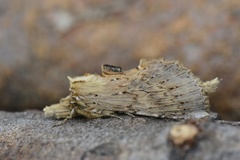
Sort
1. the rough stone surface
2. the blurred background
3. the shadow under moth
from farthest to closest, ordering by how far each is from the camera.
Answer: the blurred background < the shadow under moth < the rough stone surface

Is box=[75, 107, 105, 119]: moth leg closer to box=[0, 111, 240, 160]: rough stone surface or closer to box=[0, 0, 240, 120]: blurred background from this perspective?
box=[0, 111, 240, 160]: rough stone surface

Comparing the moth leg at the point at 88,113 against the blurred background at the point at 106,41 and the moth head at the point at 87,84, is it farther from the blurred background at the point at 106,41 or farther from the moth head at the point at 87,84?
the blurred background at the point at 106,41

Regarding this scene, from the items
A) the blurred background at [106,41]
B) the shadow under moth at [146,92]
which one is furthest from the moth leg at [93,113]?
the blurred background at [106,41]

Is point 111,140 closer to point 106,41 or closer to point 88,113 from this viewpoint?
point 88,113

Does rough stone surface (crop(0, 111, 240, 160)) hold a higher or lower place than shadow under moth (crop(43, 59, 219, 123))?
lower

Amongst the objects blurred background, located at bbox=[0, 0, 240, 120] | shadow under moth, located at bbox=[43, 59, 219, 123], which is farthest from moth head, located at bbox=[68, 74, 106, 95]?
blurred background, located at bbox=[0, 0, 240, 120]

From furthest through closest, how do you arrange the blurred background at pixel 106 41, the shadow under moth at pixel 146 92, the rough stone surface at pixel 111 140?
1. the blurred background at pixel 106 41
2. the shadow under moth at pixel 146 92
3. the rough stone surface at pixel 111 140
